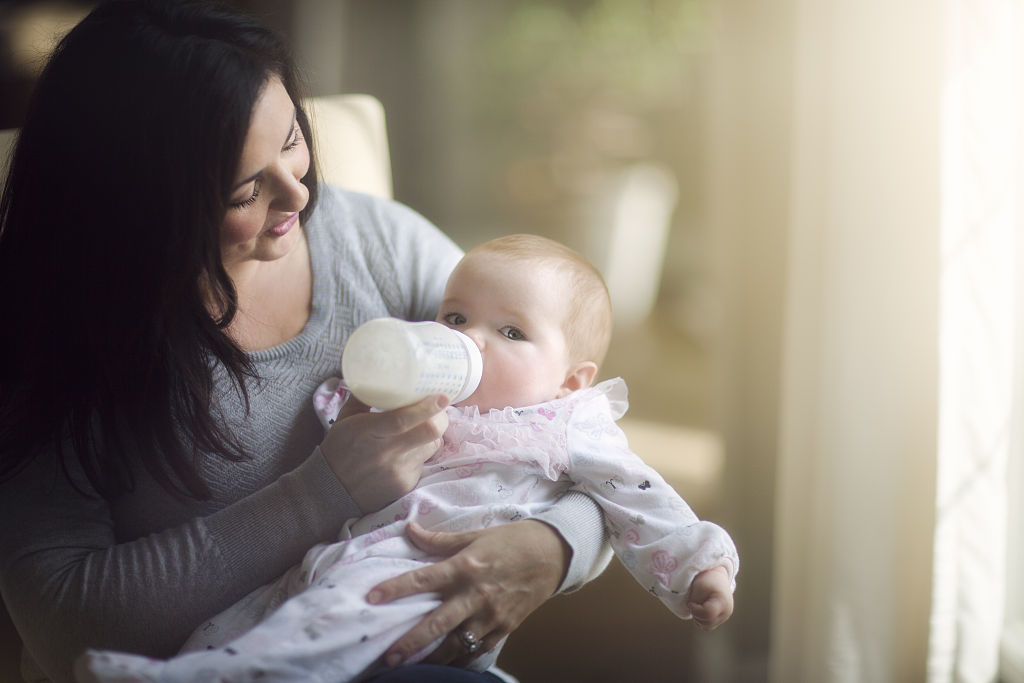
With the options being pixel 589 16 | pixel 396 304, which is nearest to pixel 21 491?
pixel 396 304

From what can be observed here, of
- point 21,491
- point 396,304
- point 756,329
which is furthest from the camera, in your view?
point 756,329

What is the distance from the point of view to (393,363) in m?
0.79

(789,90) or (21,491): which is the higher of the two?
(789,90)

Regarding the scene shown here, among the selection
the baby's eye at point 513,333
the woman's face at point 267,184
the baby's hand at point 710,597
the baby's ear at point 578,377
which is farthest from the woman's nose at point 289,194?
the baby's hand at point 710,597

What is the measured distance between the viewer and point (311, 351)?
103cm

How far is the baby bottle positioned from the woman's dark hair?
7.4 inches

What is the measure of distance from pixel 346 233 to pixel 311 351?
202 mm

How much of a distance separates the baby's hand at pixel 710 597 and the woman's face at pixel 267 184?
59 cm

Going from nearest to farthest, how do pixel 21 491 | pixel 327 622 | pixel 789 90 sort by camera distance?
pixel 327 622
pixel 21 491
pixel 789 90

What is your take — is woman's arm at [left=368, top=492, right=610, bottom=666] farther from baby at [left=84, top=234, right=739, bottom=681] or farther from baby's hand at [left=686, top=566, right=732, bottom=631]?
baby's hand at [left=686, top=566, right=732, bottom=631]

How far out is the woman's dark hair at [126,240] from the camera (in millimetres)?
Answer: 804

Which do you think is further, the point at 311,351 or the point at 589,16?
the point at 589,16

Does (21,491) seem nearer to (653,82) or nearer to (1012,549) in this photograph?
(1012,549)

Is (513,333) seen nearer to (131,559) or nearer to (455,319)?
(455,319)
